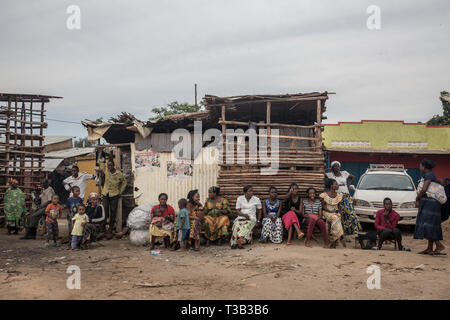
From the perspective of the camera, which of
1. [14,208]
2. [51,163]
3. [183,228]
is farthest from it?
[51,163]

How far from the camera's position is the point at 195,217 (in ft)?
26.0

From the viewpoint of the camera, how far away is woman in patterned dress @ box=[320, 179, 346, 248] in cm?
770

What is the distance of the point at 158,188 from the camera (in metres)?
10.5

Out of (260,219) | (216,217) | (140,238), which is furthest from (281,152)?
(140,238)

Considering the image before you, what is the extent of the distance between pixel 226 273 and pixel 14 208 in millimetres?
7064

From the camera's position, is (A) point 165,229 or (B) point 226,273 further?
(A) point 165,229

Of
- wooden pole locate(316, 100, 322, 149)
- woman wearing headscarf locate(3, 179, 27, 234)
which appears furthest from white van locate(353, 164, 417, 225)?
woman wearing headscarf locate(3, 179, 27, 234)

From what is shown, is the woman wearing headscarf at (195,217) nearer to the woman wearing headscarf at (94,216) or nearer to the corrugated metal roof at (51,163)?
the woman wearing headscarf at (94,216)

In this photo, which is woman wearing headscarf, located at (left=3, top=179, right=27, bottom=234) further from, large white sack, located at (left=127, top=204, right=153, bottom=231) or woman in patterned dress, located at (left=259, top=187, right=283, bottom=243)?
woman in patterned dress, located at (left=259, top=187, right=283, bottom=243)

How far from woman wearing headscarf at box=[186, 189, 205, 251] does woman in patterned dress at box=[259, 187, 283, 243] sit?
1312 mm

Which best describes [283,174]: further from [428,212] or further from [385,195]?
[385,195]

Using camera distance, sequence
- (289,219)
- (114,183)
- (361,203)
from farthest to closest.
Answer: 1. (361,203)
2. (114,183)
3. (289,219)

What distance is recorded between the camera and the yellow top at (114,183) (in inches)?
392

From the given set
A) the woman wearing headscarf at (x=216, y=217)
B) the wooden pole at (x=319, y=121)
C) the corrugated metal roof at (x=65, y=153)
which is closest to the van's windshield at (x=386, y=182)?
the wooden pole at (x=319, y=121)
